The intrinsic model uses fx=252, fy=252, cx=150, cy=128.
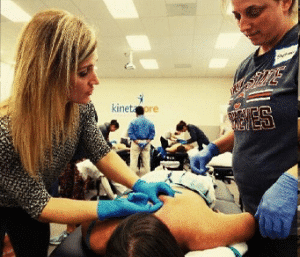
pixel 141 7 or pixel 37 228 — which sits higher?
pixel 141 7

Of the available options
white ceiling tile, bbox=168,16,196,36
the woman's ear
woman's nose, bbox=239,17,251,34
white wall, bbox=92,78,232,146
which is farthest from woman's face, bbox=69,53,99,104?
white wall, bbox=92,78,232,146

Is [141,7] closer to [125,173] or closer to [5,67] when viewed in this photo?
[125,173]

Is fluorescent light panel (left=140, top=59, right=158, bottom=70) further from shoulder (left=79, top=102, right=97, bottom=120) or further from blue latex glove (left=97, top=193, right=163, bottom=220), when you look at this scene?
blue latex glove (left=97, top=193, right=163, bottom=220)

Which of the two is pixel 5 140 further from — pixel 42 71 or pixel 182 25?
pixel 182 25

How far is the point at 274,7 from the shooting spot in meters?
0.77

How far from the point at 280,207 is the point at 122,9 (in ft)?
12.3

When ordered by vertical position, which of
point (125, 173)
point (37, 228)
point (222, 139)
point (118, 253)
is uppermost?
point (222, 139)

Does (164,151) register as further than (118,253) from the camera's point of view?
Yes

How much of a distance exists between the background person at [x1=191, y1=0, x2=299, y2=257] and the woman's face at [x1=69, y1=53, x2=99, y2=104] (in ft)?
1.69

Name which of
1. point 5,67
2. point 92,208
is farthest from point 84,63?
point 5,67

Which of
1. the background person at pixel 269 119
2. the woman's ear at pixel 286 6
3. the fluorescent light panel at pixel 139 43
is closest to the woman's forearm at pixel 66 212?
the background person at pixel 269 119

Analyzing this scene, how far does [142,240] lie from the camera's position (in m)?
0.60

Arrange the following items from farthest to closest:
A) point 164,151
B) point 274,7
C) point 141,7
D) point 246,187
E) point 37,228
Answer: point 164,151 → point 141,7 → point 37,228 → point 246,187 → point 274,7

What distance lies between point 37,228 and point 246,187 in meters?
0.87
